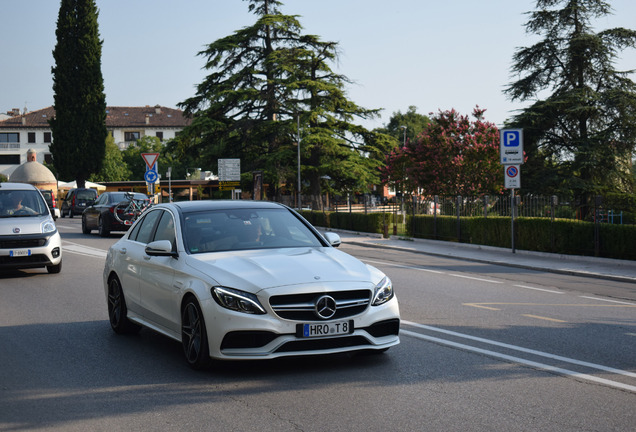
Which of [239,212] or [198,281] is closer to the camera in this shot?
[198,281]

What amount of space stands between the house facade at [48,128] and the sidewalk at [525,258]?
301 ft

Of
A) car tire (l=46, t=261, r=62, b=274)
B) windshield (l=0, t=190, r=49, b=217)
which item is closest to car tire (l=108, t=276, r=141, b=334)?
car tire (l=46, t=261, r=62, b=274)

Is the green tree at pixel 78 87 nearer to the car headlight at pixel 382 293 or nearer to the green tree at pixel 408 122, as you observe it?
the green tree at pixel 408 122

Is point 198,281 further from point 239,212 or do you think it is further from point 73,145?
point 73,145

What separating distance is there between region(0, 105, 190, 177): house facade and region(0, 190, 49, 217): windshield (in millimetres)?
100276

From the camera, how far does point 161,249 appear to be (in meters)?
7.20

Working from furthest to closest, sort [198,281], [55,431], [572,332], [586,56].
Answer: [586,56] → [572,332] → [198,281] → [55,431]

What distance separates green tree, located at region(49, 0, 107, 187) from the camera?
6894cm

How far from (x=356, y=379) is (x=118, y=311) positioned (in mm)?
3530

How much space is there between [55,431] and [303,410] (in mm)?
1647

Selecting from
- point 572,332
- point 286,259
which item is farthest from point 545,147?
point 286,259

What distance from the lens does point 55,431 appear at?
16.5 ft

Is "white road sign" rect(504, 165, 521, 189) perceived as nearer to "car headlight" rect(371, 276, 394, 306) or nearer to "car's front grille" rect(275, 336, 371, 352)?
"car headlight" rect(371, 276, 394, 306)

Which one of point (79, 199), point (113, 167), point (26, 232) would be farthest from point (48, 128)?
point (26, 232)
